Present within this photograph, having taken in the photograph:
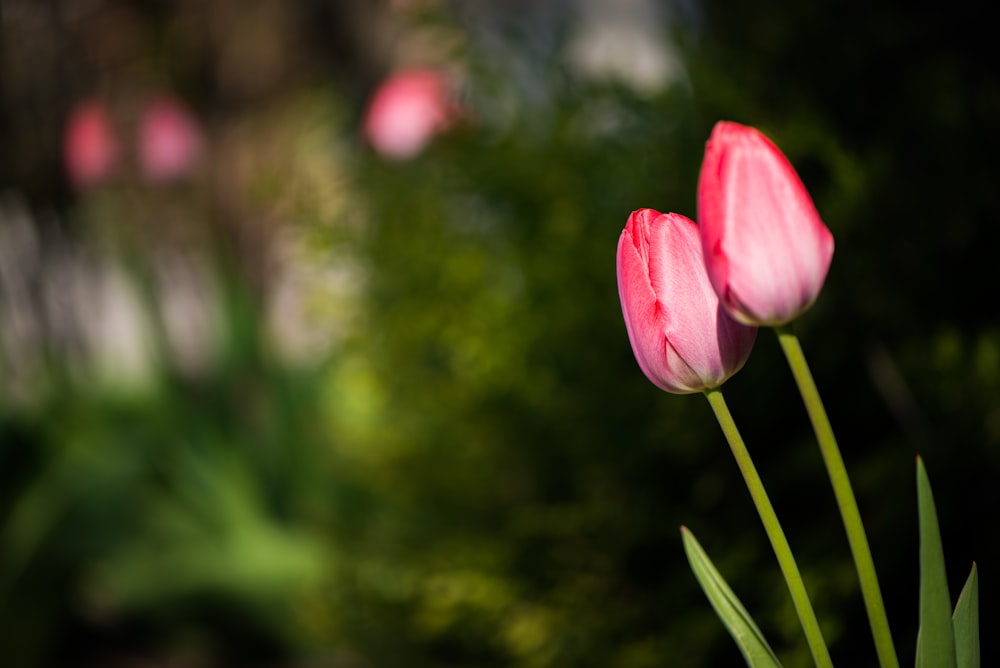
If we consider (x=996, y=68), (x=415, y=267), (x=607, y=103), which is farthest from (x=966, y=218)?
(x=415, y=267)

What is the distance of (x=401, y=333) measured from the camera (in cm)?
186

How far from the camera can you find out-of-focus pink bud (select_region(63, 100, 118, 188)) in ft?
10.4

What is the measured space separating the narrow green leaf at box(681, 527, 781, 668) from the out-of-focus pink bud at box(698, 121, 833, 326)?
0.48 ft

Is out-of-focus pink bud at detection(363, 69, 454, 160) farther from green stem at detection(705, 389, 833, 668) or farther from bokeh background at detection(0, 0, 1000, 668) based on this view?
green stem at detection(705, 389, 833, 668)

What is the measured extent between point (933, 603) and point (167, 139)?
3.11 meters

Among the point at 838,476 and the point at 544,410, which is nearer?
the point at 838,476

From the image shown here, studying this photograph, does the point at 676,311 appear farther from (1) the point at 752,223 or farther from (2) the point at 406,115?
(2) the point at 406,115

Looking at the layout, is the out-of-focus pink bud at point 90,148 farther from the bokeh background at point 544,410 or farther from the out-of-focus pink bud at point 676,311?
the out-of-focus pink bud at point 676,311

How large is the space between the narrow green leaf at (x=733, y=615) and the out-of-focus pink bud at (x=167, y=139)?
117 inches

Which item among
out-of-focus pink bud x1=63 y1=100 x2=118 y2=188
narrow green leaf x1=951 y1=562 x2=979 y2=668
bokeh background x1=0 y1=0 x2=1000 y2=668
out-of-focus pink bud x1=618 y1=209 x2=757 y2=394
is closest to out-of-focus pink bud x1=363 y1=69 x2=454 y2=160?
bokeh background x1=0 y1=0 x2=1000 y2=668

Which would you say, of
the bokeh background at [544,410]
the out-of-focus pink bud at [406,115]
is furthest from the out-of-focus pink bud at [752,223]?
the out-of-focus pink bud at [406,115]

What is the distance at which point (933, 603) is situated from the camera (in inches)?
24.1

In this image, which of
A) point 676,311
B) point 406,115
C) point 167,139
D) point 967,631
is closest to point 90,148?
point 167,139

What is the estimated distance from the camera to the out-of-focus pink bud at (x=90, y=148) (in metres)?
3.17
